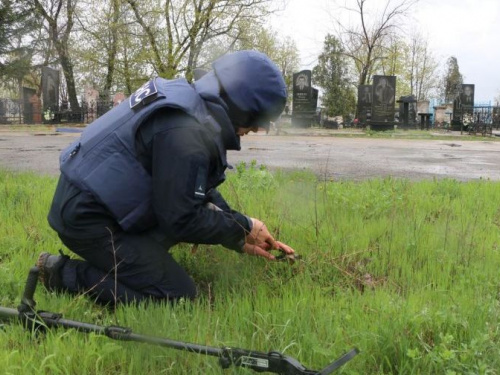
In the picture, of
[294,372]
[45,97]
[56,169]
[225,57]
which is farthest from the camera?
[45,97]

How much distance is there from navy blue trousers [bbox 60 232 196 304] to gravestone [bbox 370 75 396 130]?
27241mm

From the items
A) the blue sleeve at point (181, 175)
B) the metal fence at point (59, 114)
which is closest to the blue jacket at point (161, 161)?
the blue sleeve at point (181, 175)

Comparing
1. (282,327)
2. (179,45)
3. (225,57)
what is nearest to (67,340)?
(282,327)

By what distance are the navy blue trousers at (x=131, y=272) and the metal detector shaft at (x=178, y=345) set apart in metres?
0.35

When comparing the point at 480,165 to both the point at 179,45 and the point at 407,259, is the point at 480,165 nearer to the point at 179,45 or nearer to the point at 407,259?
the point at 407,259

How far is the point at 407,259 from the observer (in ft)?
9.36

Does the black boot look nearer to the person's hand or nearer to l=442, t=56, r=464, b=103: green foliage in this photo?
the person's hand

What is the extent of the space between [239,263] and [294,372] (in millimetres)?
1300

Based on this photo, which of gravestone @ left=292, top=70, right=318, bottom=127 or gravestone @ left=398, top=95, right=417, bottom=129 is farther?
gravestone @ left=398, top=95, right=417, bottom=129

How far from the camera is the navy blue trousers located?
2.35 meters

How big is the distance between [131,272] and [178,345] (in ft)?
2.45

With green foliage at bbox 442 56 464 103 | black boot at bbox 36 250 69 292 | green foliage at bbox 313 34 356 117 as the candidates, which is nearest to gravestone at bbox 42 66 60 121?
green foliage at bbox 313 34 356 117

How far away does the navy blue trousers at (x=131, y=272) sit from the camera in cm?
235

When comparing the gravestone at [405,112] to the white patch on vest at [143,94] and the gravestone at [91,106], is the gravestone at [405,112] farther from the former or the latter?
the white patch on vest at [143,94]
